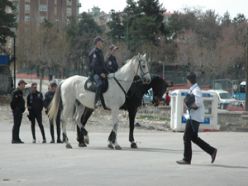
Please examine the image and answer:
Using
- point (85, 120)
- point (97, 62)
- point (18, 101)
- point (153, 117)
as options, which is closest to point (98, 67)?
point (97, 62)

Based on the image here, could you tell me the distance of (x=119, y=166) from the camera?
49.3ft

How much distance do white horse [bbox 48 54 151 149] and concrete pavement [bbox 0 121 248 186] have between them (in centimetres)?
98

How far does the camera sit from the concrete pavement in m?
12.7

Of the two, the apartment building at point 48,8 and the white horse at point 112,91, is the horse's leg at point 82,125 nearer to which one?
the white horse at point 112,91

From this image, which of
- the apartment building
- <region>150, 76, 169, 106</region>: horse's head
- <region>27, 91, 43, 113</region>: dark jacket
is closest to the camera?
<region>150, 76, 169, 106</region>: horse's head

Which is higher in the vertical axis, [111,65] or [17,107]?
[111,65]

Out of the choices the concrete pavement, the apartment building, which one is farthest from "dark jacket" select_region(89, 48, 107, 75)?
the apartment building

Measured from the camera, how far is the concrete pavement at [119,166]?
41.7ft

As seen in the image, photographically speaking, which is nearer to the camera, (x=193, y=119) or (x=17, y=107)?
(x=193, y=119)

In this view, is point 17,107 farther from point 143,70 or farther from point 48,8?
point 48,8

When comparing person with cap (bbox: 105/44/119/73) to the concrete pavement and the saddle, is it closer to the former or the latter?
the saddle

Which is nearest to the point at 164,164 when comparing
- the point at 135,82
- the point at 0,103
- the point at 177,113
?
the point at 135,82

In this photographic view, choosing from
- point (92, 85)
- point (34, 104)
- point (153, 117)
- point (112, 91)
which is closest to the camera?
point (112, 91)

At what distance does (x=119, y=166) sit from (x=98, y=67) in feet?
15.9
